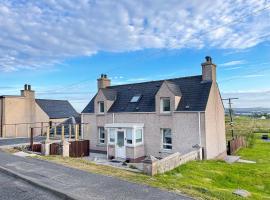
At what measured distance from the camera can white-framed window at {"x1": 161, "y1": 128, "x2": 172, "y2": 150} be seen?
798 inches

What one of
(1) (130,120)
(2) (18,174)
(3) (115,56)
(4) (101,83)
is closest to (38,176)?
(2) (18,174)

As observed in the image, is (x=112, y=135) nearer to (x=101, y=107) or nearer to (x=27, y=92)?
(x=101, y=107)

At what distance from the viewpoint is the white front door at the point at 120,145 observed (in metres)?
20.9

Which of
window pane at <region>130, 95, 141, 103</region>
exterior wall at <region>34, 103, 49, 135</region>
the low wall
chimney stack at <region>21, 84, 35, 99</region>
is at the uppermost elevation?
chimney stack at <region>21, 84, 35, 99</region>

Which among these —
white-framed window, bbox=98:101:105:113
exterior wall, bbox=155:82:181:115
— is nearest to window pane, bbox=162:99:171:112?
exterior wall, bbox=155:82:181:115

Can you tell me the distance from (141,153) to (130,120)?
320 centimetres

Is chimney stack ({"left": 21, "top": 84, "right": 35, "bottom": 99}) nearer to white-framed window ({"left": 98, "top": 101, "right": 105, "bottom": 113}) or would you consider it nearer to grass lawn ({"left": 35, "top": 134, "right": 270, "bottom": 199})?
white-framed window ({"left": 98, "top": 101, "right": 105, "bottom": 113})

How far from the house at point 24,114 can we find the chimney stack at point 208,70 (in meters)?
20.5

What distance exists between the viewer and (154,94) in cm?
2244

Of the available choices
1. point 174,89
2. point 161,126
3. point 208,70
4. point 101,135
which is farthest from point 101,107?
point 208,70

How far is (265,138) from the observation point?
40.4 meters

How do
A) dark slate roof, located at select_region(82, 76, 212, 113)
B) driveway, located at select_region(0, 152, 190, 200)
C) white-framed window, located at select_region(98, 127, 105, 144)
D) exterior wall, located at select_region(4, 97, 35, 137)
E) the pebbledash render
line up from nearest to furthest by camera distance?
driveway, located at select_region(0, 152, 190, 200)
the pebbledash render
dark slate roof, located at select_region(82, 76, 212, 113)
white-framed window, located at select_region(98, 127, 105, 144)
exterior wall, located at select_region(4, 97, 35, 137)

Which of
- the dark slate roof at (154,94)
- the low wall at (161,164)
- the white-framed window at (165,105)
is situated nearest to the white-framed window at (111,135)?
the dark slate roof at (154,94)

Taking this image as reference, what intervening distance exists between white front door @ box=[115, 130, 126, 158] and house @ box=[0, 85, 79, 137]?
1307cm
